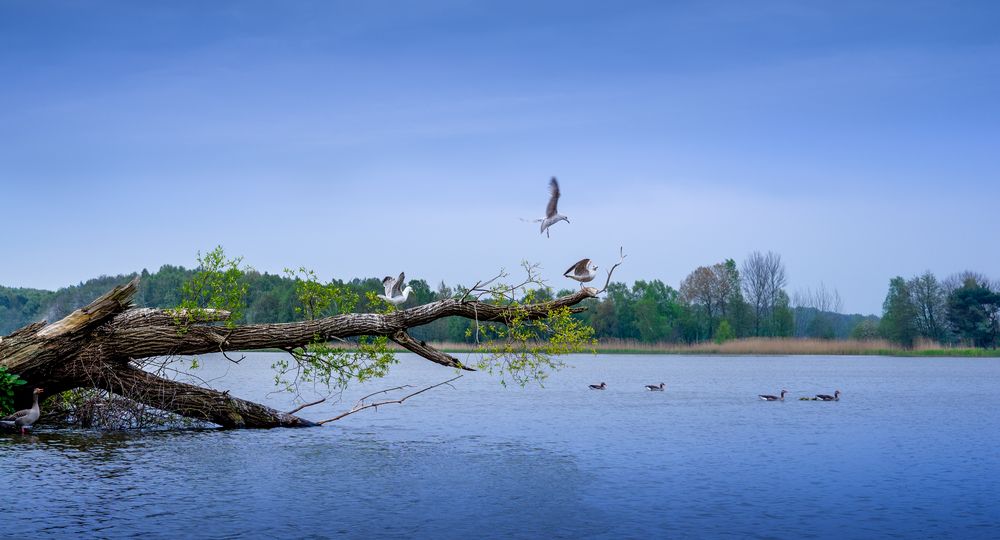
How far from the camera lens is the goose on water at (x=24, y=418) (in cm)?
1991

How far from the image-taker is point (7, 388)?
1959 cm

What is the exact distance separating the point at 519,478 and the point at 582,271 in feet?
13.3

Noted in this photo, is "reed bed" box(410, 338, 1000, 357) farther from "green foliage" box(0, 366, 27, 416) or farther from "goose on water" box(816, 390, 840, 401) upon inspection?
"green foliage" box(0, 366, 27, 416)

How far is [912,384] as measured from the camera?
49.9 metres

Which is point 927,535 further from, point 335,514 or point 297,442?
point 297,442

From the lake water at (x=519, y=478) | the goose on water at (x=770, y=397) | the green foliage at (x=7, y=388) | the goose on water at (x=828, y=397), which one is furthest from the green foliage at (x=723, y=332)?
the green foliage at (x=7, y=388)

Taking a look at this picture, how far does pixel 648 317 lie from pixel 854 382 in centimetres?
5910

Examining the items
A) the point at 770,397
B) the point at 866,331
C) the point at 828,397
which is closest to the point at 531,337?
the point at 770,397

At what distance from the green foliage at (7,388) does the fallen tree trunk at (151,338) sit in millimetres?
194

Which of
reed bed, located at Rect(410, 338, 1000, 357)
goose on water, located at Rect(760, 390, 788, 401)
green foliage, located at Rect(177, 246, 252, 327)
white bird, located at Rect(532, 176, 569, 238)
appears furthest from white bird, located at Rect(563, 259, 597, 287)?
reed bed, located at Rect(410, 338, 1000, 357)

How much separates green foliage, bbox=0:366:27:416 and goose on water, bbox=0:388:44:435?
18cm

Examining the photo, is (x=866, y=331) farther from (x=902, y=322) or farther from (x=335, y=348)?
(x=335, y=348)

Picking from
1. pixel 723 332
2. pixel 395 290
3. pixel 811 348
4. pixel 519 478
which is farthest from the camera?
pixel 723 332

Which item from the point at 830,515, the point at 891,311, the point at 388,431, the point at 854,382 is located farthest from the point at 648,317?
the point at 830,515
